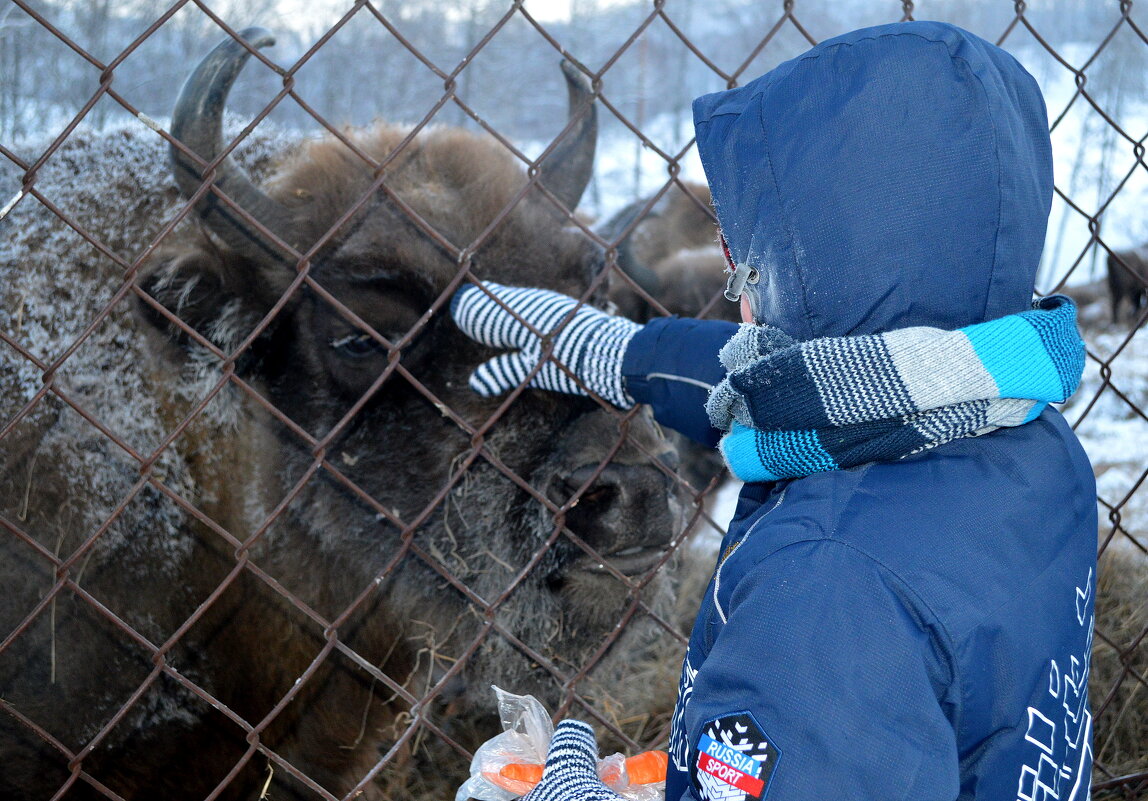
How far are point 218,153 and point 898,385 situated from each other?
2.06 meters

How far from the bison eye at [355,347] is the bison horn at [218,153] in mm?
332

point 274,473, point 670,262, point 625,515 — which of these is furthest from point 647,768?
point 670,262

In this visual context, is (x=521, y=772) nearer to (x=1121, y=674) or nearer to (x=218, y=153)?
(x=218, y=153)

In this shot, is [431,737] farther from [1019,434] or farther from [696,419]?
[1019,434]

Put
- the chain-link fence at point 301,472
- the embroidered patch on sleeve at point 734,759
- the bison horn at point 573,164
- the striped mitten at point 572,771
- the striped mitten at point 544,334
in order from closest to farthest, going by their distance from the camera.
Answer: the embroidered patch on sleeve at point 734,759
the striped mitten at point 572,771
the striped mitten at point 544,334
the chain-link fence at point 301,472
the bison horn at point 573,164

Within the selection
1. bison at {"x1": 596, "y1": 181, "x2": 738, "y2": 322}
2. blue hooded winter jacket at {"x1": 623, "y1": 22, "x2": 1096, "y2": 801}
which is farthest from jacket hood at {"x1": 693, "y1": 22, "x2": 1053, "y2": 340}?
bison at {"x1": 596, "y1": 181, "x2": 738, "y2": 322}

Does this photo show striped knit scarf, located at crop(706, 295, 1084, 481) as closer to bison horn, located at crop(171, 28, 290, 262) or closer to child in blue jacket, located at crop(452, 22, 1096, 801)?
child in blue jacket, located at crop(452, 22, 1096, 801)

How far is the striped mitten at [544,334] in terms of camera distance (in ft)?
7.20

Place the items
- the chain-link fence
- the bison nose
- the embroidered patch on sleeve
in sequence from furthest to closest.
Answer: the chain-link fence → the bison nose → the embroidered patch on sleeve

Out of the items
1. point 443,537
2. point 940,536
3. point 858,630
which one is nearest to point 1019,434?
point 940,536

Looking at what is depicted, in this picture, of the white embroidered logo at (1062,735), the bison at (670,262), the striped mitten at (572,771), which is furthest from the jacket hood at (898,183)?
the bison at (670,262)

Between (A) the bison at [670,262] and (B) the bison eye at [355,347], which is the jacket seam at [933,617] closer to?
(B) the bison eye at [355,347]

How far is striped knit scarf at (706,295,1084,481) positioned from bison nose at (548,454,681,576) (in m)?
1.07

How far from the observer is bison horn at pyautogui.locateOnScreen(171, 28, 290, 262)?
94.7 inches
